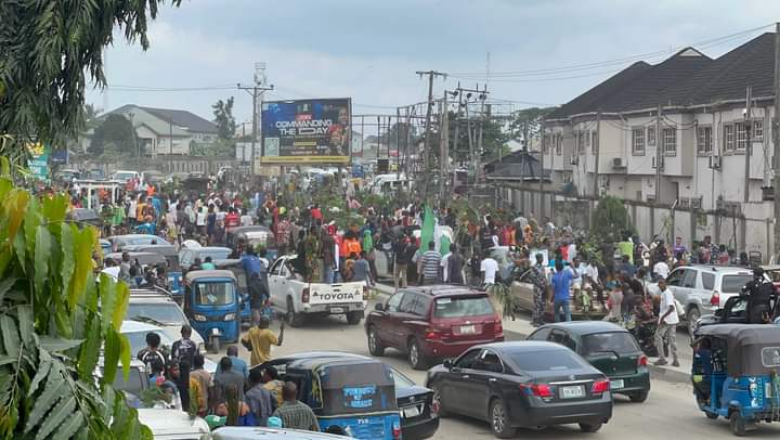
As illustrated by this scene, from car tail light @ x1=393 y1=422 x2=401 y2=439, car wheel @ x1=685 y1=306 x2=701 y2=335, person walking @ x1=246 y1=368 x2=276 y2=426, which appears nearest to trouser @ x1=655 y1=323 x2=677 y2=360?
car wheel @ x1=685 y1=306 x2=701 y2=335

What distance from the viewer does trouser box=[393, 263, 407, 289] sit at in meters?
35.4

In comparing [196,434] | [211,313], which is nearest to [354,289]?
[211,313]

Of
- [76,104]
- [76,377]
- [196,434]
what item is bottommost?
[196,434]

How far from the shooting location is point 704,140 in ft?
168

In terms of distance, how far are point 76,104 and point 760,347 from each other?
973 centimetres

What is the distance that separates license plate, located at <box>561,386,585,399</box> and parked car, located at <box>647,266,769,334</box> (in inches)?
371

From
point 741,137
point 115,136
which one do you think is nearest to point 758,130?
point 741,137

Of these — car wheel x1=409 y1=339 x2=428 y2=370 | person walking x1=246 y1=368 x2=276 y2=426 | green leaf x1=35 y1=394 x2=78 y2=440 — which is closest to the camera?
green leaf x1=35 y1=394 x2=78 y2=440

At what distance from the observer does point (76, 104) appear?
16.6 meters

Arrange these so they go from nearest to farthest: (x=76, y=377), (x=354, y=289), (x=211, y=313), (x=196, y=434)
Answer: (x=76, y=377) < (x=196, y=434) < (x=211, y=313) < (x=354, y=289)

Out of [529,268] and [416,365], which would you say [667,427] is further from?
[529,268]

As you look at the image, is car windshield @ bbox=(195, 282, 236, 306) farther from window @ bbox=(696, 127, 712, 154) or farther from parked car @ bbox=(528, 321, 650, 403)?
window @ bbox=(696, 127, 712, 154)

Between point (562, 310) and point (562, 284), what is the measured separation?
0.58 m

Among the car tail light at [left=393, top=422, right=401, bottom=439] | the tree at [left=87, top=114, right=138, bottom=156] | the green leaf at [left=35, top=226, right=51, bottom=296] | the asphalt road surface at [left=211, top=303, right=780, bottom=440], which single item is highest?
the tree at [left=87, top=114, right=138, bottom=156]
